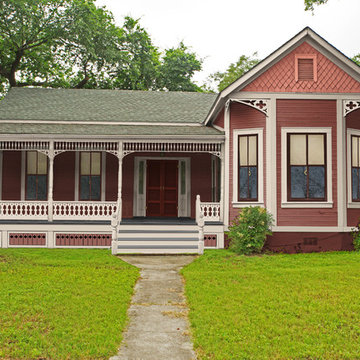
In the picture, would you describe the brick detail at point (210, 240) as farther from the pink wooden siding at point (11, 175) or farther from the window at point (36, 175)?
the pink wooden siding at point (11, 175)

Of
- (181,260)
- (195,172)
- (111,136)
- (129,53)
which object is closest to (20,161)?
(111,136)

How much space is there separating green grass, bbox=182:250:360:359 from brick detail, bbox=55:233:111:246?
13.7 ft

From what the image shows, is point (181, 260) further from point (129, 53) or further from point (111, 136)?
point (129, 53)

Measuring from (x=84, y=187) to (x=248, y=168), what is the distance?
6.69 meters

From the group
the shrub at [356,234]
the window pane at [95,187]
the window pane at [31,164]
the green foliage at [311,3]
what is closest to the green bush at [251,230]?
the shrub at [356,234]

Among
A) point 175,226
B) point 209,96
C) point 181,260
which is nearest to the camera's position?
point 181,260

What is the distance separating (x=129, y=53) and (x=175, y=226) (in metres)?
25.2

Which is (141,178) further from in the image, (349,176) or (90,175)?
(349,176)

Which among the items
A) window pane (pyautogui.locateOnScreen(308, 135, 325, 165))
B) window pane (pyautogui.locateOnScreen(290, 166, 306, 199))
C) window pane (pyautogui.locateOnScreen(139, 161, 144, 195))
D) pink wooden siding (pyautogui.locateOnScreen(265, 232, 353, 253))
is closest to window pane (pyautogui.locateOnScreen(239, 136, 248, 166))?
window pane (pyautogui.locateOnScreen(290, 166, 306, 199))

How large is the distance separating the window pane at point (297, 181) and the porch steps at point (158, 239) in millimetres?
3415

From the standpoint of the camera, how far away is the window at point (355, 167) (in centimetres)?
1377

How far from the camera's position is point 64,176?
16.8 metres

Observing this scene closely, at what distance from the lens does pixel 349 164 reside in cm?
1362

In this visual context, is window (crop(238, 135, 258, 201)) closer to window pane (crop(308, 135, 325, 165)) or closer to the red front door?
window pane (crop(308, 135, 325, 165))
